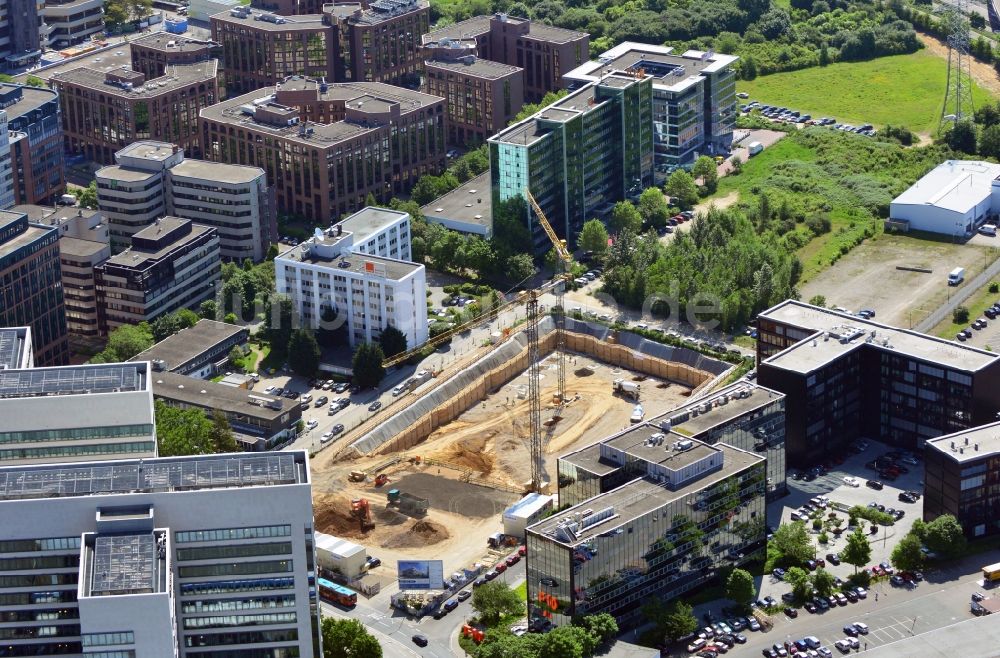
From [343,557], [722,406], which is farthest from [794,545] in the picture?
[343,557]

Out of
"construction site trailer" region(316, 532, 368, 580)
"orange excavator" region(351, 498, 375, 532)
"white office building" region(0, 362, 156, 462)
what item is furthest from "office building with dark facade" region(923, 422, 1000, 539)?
"white office building" region(0, 362, 156, 462)

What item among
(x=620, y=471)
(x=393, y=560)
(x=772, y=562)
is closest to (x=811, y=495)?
(x=772, y=562)

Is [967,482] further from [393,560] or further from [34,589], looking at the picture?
[34,589]

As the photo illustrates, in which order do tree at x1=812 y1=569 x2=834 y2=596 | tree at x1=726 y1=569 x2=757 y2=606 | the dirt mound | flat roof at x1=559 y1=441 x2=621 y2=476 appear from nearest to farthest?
tree at x1=726 y1=569 x2=757 y2=606
tree at x1=812 y1=569 x2=834 y2=596
flat roof at x1=559 y1=441 x2=621 y2=476
the dirt mound

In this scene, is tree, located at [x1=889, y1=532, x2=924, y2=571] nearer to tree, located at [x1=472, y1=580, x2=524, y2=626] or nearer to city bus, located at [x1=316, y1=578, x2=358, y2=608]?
tree, located at [x1=472, y1=580, x2=524, y2=626]

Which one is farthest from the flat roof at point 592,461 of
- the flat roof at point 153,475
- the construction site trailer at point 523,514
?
the flat roof at point 153,475

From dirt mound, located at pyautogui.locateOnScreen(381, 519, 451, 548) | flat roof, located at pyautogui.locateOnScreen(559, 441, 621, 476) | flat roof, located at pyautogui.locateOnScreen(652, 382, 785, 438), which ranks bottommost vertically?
dirt mound, located at pyautogui.locateOnScreen(381, 519, 451, 548)
